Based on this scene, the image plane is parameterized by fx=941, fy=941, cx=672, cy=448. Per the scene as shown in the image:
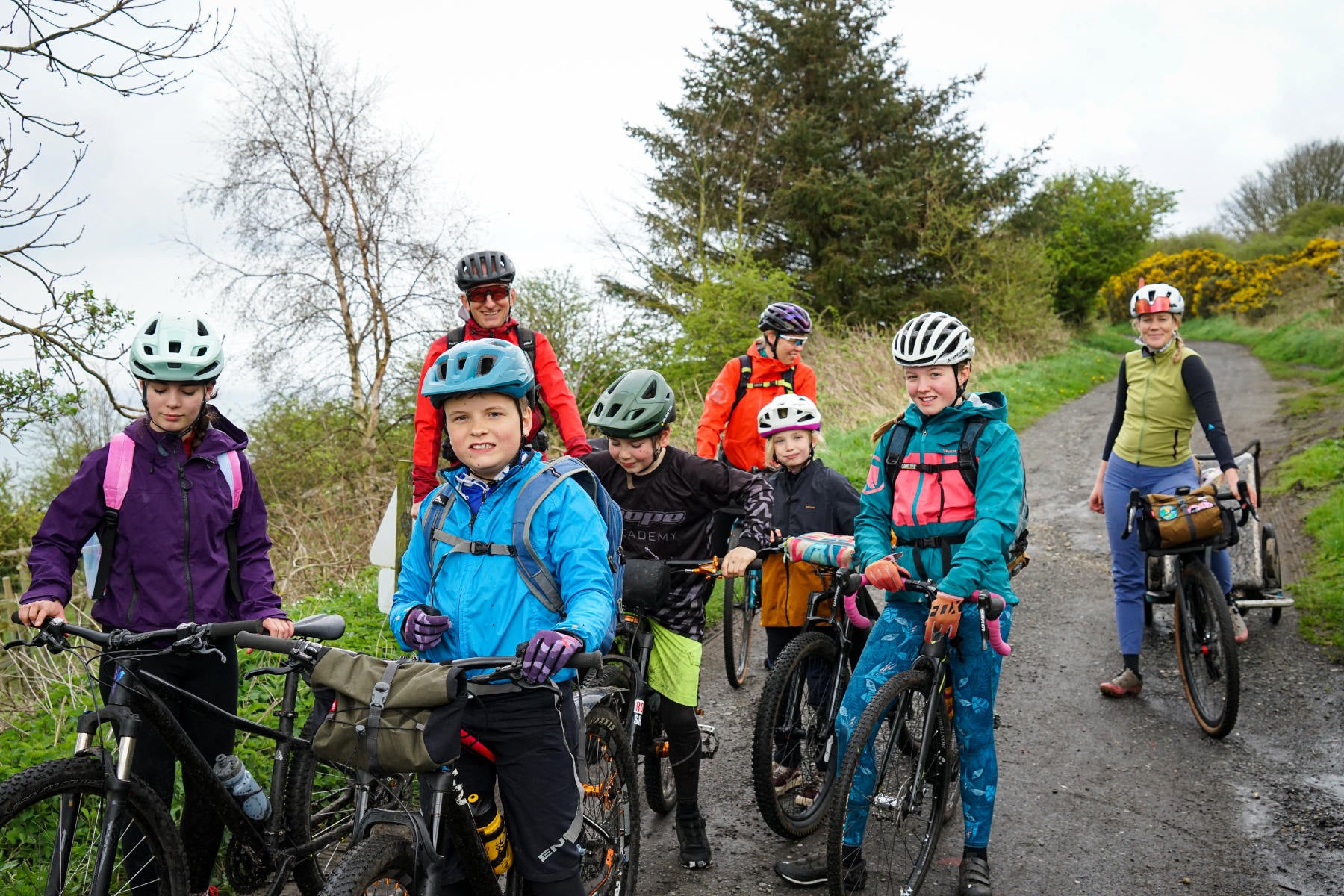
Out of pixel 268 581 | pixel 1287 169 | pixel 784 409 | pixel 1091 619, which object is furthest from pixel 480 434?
pixel 1287 169

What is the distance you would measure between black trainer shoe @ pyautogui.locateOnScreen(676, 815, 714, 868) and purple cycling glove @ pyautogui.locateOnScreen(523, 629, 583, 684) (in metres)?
2.02

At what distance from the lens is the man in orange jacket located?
259 inches

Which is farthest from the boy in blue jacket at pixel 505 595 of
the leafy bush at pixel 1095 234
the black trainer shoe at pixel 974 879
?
the leafy bush at pixel 1095 234

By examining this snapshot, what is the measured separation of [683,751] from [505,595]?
170 cm

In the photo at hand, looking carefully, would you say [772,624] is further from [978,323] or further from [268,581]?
[978,323]

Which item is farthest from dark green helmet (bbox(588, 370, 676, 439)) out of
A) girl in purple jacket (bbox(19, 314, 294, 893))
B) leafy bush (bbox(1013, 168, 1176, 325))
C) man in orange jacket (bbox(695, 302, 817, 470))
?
leafy bush (bbox(1013, 168, 1176, 325))

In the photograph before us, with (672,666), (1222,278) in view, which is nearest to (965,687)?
(672,666)

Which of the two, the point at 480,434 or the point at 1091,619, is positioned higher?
the point at 480,434

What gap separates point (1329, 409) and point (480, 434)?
53.1ft

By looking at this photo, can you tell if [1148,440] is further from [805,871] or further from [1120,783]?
[805,871]

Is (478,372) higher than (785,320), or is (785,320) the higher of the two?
(785,320)

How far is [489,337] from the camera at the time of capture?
5117mm

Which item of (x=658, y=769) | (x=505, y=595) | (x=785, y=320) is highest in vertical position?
(x=785, y=320)

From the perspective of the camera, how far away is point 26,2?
5031 millimetres
